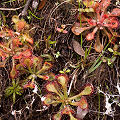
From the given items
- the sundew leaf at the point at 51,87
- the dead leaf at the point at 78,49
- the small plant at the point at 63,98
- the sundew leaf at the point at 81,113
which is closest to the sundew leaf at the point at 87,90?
the small plant at the point at 63,98

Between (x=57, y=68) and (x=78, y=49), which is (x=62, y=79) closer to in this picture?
(x=57, y=68)

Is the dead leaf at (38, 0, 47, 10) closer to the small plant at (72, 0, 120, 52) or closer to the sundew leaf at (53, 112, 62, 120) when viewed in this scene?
the small plant at (72, 0, 120, 52)

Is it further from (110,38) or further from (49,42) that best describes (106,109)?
(49,42)

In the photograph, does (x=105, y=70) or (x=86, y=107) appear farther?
(x=105, y=70)

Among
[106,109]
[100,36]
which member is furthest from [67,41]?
[106,109]

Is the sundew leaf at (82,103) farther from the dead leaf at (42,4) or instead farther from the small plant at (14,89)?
the dead leaf at (42,4)

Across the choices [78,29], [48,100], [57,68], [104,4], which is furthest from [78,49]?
[48,100]
